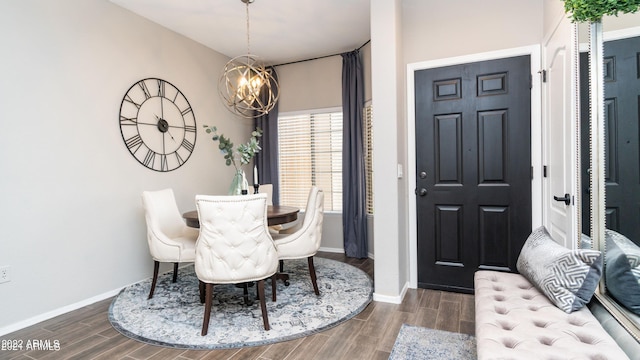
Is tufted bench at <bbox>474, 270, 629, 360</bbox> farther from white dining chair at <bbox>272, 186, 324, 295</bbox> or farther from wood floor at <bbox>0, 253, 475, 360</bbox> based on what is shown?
white dining chair at <bbox>272, 186, 324, 295</bbox>

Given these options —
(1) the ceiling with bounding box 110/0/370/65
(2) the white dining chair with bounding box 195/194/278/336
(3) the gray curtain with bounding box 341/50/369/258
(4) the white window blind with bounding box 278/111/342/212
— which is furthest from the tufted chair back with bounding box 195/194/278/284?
(4) the white window blind with bounding box 278/111/342/212

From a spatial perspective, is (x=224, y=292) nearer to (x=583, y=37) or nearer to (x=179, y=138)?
(x=179, y=138)

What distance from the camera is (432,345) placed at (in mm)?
2090

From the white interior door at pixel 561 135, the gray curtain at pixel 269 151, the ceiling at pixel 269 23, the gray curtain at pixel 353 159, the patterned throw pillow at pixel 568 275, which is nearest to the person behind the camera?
the patterned throw pillow at pixel 568 275

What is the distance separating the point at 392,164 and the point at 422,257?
3.33 feet

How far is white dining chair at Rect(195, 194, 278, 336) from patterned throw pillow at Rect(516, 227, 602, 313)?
1709 millimetres

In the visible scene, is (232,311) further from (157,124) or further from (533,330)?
(157,124)

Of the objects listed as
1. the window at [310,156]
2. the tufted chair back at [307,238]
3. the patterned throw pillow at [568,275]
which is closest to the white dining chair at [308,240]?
the tufted chair back at [307,238]

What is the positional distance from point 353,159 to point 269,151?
1394 mm

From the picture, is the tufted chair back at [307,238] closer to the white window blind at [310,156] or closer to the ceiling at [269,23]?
the white window blind at [310,156]

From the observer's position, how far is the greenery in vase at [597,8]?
4.56 ft

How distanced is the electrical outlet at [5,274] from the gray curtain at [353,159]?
3340 millimetres

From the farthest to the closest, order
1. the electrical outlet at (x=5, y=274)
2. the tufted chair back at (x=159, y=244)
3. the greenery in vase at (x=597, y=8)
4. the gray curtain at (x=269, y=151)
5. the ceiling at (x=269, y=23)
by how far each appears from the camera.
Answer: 1. the gray curtain at (x=269, y=151)
2. the ceiling at (x=269, y=23)
3. the tufted chair back at (x=159, y=244)
4. the electrical outlet at (x=5, y=274)
5. the greenery in vase at (x=597, y=8)

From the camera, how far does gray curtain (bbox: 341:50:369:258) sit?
4.37 metres
